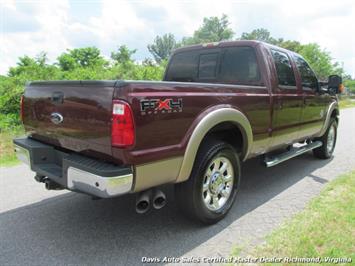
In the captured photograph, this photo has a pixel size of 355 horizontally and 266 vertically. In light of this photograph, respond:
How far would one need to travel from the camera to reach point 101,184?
2.34m

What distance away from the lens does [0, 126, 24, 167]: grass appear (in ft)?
19.2

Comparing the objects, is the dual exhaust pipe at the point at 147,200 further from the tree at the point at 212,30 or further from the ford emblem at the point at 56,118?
the tree at the point at 212,30

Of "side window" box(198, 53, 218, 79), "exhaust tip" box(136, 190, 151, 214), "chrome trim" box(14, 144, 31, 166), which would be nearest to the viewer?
"exhaust tip" box(136, 190, 151, 214)

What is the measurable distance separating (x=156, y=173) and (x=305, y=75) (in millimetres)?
3661

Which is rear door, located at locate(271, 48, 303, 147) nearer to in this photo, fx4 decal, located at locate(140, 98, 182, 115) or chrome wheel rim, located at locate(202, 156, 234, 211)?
chrome wheel rim, located at locate(202, 156, 234, 211)

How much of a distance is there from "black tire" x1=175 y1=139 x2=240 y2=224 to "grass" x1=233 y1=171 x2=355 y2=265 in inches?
24.0

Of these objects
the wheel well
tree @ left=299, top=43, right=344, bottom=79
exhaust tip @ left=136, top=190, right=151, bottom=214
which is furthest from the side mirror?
tree @ left=299, top=43, right=344, bottom=79

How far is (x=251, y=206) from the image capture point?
150 inches

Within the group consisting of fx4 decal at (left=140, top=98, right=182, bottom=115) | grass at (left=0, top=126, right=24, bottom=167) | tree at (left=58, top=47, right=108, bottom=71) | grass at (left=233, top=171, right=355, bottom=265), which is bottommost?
grass at (left=0, top=126, right=24, bottom=167)

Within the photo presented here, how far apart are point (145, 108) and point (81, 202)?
2.05m

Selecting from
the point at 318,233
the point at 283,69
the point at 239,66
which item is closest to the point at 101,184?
the point at 318,233

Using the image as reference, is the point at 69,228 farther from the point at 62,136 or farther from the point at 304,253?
the point at 304,253

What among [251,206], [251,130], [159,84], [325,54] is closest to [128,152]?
[159,84]

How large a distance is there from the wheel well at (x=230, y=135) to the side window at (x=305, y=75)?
1.93 metres
